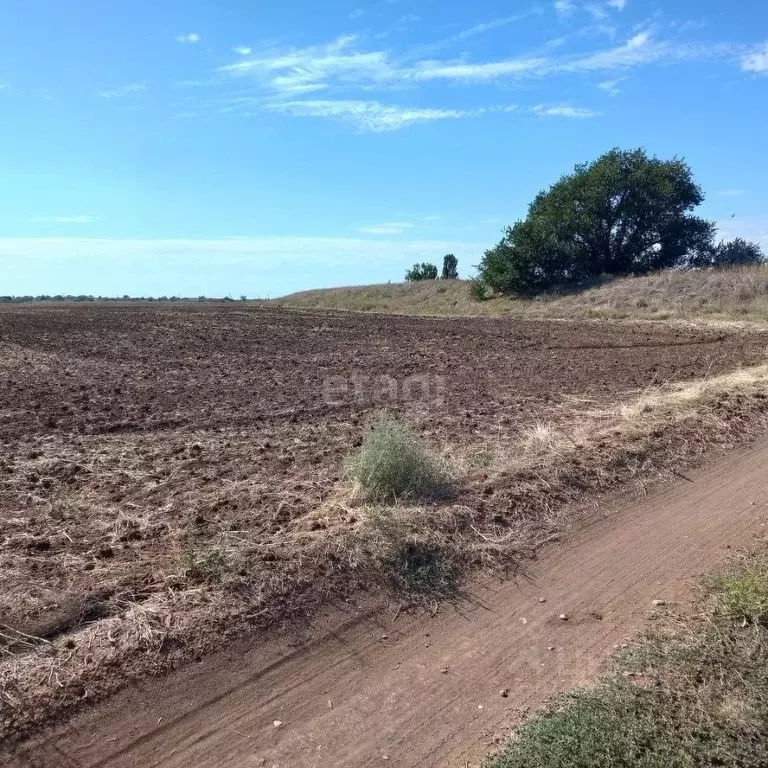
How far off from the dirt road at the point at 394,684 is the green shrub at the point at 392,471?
1.40 m

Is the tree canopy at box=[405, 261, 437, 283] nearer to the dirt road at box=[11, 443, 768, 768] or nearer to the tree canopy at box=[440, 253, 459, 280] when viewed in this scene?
the tree canopy at box=[440, 253, 459, 280]

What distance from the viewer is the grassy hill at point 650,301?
114 feet

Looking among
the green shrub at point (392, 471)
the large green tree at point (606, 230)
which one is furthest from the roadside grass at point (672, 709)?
the large green tree at point (606, 230)

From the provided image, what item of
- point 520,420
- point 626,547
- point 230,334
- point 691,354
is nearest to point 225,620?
point 626,547

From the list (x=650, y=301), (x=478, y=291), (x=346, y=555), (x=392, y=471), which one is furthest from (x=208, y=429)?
(x=478, y=291)

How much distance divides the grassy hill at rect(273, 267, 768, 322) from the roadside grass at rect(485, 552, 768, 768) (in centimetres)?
3118

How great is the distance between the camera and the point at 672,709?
3557 millimetres

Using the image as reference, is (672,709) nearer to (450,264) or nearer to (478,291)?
(478,291)

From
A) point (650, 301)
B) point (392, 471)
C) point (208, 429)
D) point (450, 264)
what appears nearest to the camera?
point (392, 471)

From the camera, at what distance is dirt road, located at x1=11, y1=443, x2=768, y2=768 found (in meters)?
3.45

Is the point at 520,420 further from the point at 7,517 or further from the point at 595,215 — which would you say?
the point at 595,215

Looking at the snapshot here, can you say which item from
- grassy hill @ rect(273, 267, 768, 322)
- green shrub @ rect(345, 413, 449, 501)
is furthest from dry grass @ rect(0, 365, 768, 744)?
grassy hill @ rect(273, 267, 768, 322)

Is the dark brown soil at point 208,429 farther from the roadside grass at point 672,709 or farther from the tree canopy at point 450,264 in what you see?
the tree canopy at point 450,264

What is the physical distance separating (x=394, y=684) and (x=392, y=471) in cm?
263
